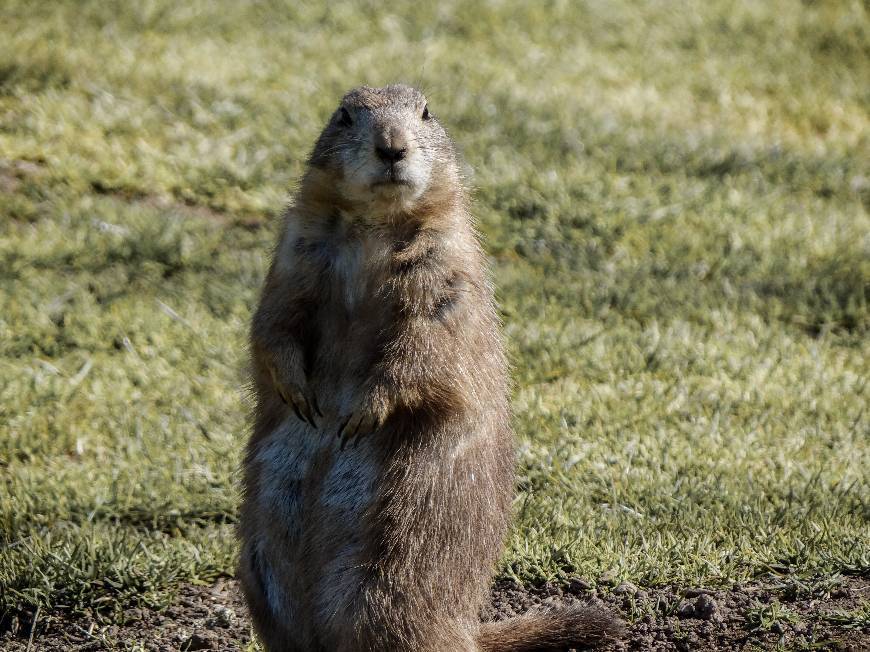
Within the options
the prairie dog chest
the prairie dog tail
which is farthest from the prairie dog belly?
the prairie dog tail

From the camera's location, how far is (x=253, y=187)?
6695 millimetres

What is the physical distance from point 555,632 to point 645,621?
0.35 metres

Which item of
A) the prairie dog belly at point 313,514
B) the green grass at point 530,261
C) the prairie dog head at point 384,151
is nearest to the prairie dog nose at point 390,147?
the prairie dog head at point 384,151

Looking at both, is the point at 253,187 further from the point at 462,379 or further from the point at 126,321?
the point at 462,379

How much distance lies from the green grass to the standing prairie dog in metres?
0.65

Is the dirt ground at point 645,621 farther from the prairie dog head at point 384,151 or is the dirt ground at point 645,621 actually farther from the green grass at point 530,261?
the prairie dog head at point 384,151

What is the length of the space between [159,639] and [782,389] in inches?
110

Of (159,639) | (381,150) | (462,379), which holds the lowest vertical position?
(159,639)

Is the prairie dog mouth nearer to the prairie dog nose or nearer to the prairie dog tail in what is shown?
the prairie dog nose

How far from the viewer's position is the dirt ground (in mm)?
3576

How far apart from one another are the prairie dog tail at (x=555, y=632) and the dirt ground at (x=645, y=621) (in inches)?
3.6

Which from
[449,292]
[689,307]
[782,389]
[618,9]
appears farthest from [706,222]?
[449,292]

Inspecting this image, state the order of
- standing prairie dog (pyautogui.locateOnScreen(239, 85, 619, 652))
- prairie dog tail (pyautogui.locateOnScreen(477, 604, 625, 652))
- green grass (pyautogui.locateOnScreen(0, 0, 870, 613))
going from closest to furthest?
standing prairie dog (pyautogui.locateOnScreen(239, 85, 619, 652)), prairie dog tail (pyautogui.locateOnScreen(477, 604, 625, 652)), green grass (pyautogui.locateOnScreen(0, 0, 870, 613))

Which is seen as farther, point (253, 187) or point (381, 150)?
point (253, 187)
